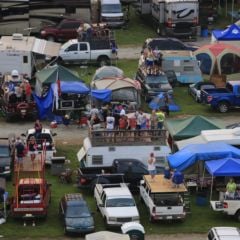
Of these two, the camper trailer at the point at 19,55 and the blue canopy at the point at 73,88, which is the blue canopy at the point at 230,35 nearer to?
the camper trailer at the point at 19,55

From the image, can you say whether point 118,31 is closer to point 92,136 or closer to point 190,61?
point 190,61

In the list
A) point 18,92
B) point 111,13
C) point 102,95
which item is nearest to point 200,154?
point 102,95

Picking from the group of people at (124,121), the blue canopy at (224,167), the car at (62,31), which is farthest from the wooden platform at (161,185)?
the car at (62,31)

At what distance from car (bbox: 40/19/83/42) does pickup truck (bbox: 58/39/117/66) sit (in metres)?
5.13

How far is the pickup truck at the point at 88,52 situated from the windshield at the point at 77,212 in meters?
22.9

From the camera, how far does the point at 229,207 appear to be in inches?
1153

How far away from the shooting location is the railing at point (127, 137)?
32.8 m

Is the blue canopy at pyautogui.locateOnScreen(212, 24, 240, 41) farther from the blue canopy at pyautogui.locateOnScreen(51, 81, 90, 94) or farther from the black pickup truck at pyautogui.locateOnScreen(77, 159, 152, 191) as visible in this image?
the black pickup truck at pyautogui.locateOnScreen(77, 159, 152, 191)

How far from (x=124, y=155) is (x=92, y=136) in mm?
1330

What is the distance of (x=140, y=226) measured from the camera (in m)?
26.5

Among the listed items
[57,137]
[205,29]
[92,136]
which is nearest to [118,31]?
[205,29]

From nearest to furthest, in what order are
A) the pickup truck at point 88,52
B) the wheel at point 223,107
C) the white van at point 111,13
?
the wheel at point 223,107, the pickup truck at point 88,52, the white van at point 111,13

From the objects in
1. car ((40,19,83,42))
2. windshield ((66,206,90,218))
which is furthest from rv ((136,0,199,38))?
windshield ((66,206,90,218))

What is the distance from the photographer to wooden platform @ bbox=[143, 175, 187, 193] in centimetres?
2933
